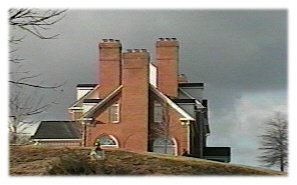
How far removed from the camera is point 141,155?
492 inches

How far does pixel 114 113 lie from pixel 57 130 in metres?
1.71

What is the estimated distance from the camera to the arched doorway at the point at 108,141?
16.7 m

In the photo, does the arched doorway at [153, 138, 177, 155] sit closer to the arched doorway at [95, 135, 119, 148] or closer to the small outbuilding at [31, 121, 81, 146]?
the arched doorway at [95, 135, 119, 148]

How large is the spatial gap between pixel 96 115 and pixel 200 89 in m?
2.92

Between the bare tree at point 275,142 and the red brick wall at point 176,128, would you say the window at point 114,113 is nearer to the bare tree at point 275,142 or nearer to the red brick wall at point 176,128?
the red brick wall at point 176,128

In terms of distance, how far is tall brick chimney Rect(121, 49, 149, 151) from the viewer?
706 inches

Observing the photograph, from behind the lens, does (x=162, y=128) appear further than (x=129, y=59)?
Yes

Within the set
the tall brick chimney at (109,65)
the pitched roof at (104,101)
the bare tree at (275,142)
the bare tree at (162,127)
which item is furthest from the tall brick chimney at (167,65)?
the bare tree at (275,142)
